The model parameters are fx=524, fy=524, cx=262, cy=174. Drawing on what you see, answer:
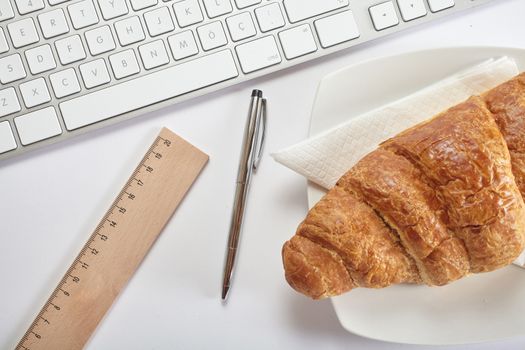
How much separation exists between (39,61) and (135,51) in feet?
0.55

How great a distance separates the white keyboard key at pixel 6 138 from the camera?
2.96ft

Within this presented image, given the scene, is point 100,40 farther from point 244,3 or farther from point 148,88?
point 244,3

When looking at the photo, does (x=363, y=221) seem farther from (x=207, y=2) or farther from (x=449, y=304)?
(x=207, y=2)

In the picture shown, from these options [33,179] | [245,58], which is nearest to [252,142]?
[245,58]

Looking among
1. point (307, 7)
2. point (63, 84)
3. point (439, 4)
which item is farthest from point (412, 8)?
point (63, 84)

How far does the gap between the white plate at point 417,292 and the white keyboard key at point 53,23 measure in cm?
46

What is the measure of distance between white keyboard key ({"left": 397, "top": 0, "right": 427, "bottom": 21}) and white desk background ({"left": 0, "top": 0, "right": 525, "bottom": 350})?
0.20 feet

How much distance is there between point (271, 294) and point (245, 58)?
1.38ft

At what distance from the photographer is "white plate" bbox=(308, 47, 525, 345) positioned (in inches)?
33.5

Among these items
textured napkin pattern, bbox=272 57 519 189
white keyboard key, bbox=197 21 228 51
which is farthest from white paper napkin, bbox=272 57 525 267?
white keyboard key, bbox=197 21 228 51

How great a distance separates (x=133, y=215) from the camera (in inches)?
37.2

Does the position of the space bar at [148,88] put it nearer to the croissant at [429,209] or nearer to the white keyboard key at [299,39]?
the white keyboard key at [299,39]

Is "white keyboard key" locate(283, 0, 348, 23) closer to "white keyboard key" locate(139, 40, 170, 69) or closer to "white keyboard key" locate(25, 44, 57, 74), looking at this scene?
"white keyboard key" locate(139, 40, 170, 69)

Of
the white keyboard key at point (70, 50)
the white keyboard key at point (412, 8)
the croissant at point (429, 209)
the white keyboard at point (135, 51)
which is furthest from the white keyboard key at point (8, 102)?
the white keyboard key at point (412, 8)
